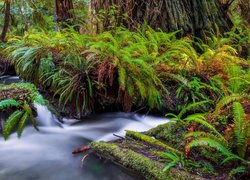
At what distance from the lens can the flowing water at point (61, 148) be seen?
105 inches

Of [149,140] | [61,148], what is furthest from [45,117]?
[149,140]

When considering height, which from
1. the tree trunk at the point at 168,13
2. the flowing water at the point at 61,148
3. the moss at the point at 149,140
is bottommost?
the flowing water at the point at 61,148

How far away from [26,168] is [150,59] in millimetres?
2776

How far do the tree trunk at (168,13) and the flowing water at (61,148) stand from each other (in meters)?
3.31

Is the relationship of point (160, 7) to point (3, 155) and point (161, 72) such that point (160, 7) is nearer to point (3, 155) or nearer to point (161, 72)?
point (161, 72)

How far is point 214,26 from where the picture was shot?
7375mm

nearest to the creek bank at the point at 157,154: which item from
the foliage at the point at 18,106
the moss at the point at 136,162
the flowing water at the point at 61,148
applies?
the moss at the point at 136,162

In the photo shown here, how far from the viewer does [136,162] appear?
100 inches

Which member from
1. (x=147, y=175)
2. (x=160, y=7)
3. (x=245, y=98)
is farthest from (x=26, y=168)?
(x=160, y=7)

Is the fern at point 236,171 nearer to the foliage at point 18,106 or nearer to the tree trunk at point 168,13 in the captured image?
the foliage at point 18,106

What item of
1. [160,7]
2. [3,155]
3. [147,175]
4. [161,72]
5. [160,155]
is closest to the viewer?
[147,175]

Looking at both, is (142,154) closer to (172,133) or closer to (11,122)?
(172,133)

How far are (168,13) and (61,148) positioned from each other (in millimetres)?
4683

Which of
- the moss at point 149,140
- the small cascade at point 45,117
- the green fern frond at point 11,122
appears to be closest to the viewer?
the moss at point 149,140
